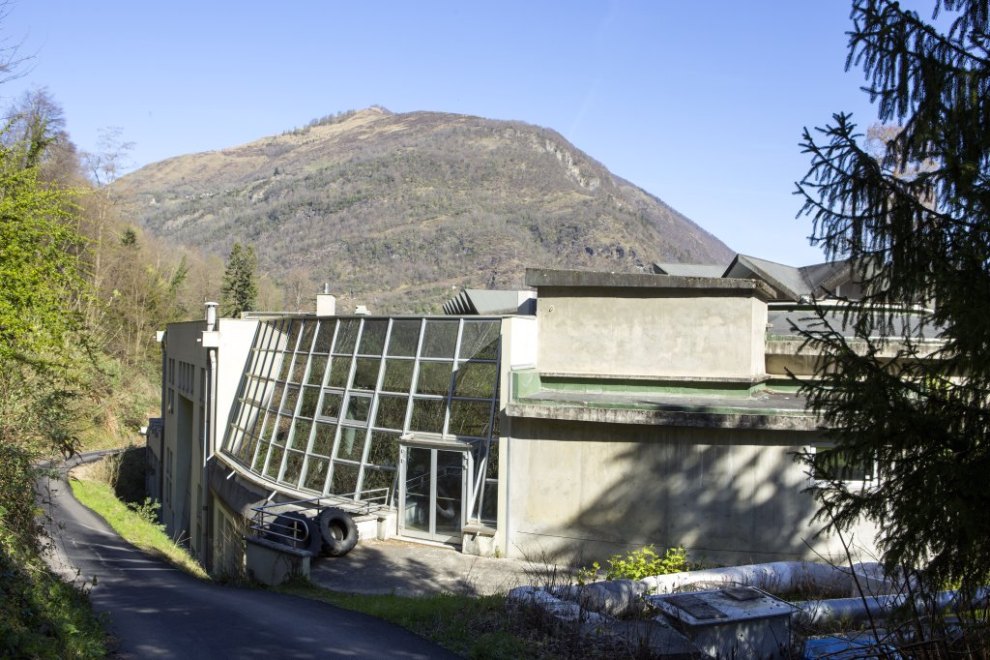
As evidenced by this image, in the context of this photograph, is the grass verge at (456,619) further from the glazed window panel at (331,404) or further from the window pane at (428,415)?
the glazed window panel at (331,404)

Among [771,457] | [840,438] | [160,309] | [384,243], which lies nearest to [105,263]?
[160,309]

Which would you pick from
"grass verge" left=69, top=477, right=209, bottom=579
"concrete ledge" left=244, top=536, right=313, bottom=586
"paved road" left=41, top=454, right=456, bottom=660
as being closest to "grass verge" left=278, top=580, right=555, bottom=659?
"paved road" left=41, top=454, right=456, bottom=660

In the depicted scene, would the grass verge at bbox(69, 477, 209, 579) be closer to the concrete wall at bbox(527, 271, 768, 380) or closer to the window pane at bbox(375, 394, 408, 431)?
the window pane at bbox(375, 394, 408, 431)

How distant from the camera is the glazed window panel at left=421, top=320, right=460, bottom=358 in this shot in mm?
17859

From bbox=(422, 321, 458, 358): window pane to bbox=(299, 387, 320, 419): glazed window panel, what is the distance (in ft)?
11.7

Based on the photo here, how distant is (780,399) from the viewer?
16250mm

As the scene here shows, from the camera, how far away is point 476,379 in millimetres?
17172

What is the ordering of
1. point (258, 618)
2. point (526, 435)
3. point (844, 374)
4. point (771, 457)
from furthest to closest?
point (526, 435) → point (771, 457) → point (258, 618) → point (844, 374)

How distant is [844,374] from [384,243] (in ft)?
408

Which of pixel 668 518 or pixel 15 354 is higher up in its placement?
pixel 15 354

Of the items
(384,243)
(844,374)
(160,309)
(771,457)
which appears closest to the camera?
(844,374)

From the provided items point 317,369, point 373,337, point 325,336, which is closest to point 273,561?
point 373,337

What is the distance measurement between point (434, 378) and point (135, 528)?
14.1m

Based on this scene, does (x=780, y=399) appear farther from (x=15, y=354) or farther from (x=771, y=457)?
(x=15, y=354)
